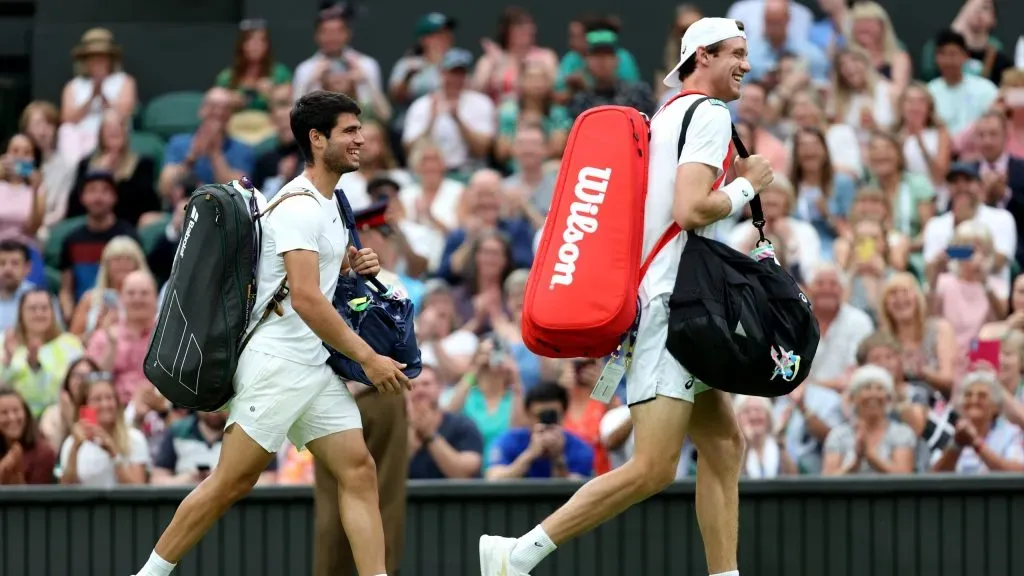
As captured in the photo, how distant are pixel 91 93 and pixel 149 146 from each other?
62 centimetres

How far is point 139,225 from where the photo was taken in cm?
1244

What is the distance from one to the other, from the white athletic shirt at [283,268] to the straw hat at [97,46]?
24.8 feet

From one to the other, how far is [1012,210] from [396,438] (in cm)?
560

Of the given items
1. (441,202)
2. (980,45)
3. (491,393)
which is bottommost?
(491,393)

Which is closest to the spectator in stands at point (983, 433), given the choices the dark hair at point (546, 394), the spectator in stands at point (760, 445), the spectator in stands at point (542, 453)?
the spectator in stands at point (760, 445)

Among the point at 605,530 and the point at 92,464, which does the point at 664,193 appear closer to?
the point at 605,530

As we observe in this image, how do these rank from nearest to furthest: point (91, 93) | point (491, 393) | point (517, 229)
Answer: point (491, 393) → point (517, 229) → point (91, 93)

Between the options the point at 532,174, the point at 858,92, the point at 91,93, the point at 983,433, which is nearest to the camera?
the point at 983,433

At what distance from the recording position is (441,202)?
12156mm

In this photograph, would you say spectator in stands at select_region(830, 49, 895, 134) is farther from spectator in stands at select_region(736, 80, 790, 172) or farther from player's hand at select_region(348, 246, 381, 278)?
player's hand at select_region(348, 246, 381, 278)

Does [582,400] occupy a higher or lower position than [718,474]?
higher

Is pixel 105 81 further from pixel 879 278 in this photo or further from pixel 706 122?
pixel 706 122

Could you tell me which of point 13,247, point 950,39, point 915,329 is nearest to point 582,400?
point 915,329

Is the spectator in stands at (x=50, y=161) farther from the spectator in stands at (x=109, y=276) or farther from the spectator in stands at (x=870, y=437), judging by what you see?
the spectator in stands at (x=870, y=437)
